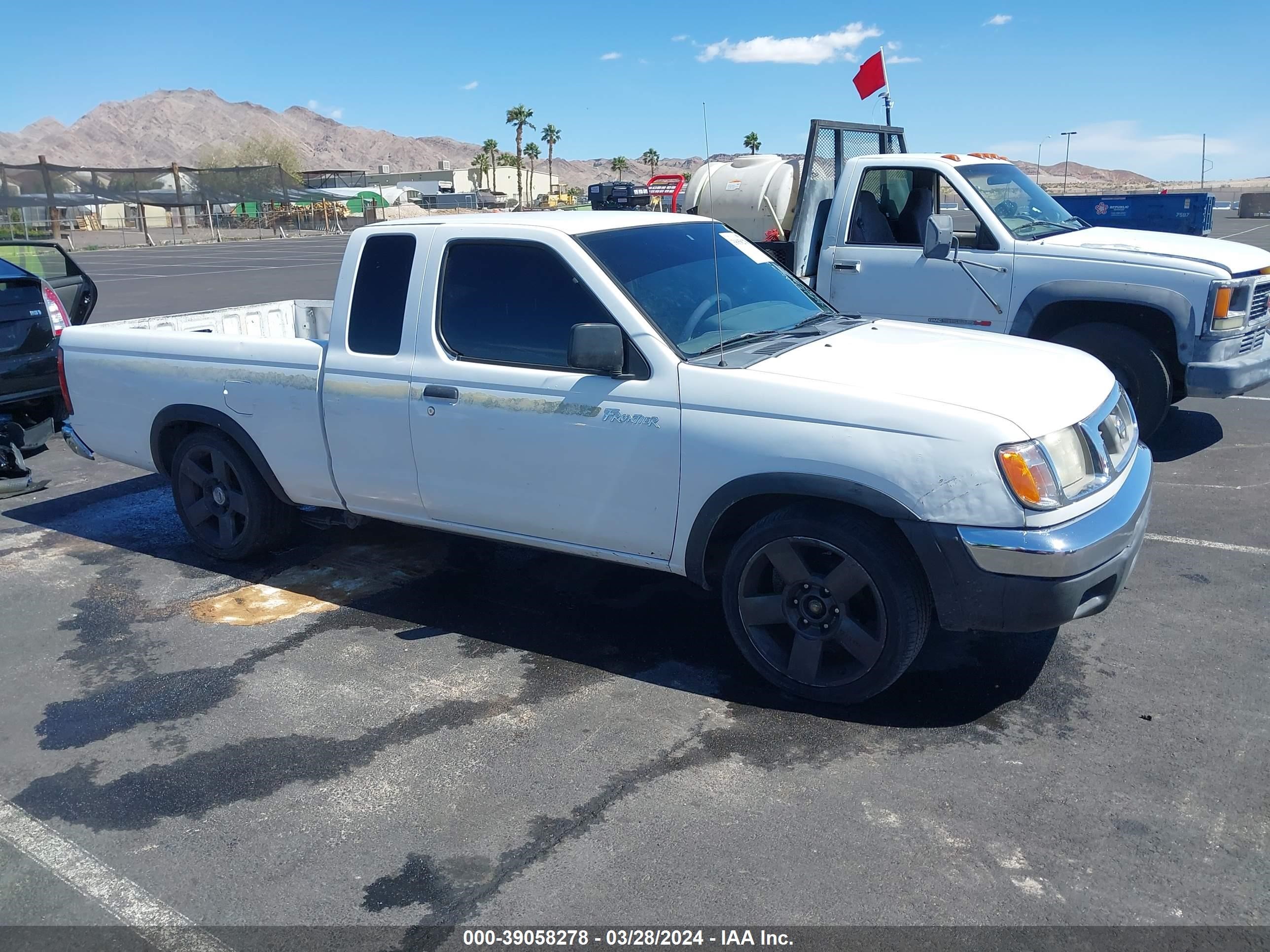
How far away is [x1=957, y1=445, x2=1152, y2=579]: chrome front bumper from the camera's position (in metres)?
3.54

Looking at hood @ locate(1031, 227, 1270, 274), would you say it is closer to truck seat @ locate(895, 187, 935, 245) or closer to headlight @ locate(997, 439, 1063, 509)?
truck seat @ locate(895, 187, 935, 245)

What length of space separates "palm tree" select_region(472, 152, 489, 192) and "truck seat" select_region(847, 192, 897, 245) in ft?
306

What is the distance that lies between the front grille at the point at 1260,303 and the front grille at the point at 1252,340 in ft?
0.15

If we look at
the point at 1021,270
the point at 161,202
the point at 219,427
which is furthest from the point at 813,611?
the point at 161,202

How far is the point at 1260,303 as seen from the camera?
→ 24.4 feet

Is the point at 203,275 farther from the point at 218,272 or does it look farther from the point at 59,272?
the point at 59,272

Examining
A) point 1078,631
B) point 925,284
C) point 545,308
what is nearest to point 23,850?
point 545,308

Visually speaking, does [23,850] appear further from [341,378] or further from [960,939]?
[960,939]

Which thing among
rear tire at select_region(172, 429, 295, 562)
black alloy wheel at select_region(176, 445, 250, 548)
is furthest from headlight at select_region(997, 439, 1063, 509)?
black alloy wheel at select_region(176, 445, 250, 548)

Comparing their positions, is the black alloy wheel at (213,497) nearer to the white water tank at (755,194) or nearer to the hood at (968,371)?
the hood at (968,371)

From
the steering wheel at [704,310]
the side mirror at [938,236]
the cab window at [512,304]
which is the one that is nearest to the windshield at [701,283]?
the steering wheel at [704,310]

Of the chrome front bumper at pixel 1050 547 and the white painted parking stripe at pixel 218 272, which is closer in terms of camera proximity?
the chrome front bumper at pixel 1050 547

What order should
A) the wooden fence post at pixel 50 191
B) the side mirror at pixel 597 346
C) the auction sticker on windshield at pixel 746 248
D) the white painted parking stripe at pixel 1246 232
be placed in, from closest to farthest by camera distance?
the side mirror at pixel 597 346 → the auction sticker on windshield at pixel 746 248 → the white painted parking stripe at pixel 1246 232 → the wooden fence post at pixel 50 191

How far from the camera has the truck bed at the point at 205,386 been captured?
5.24 meters
